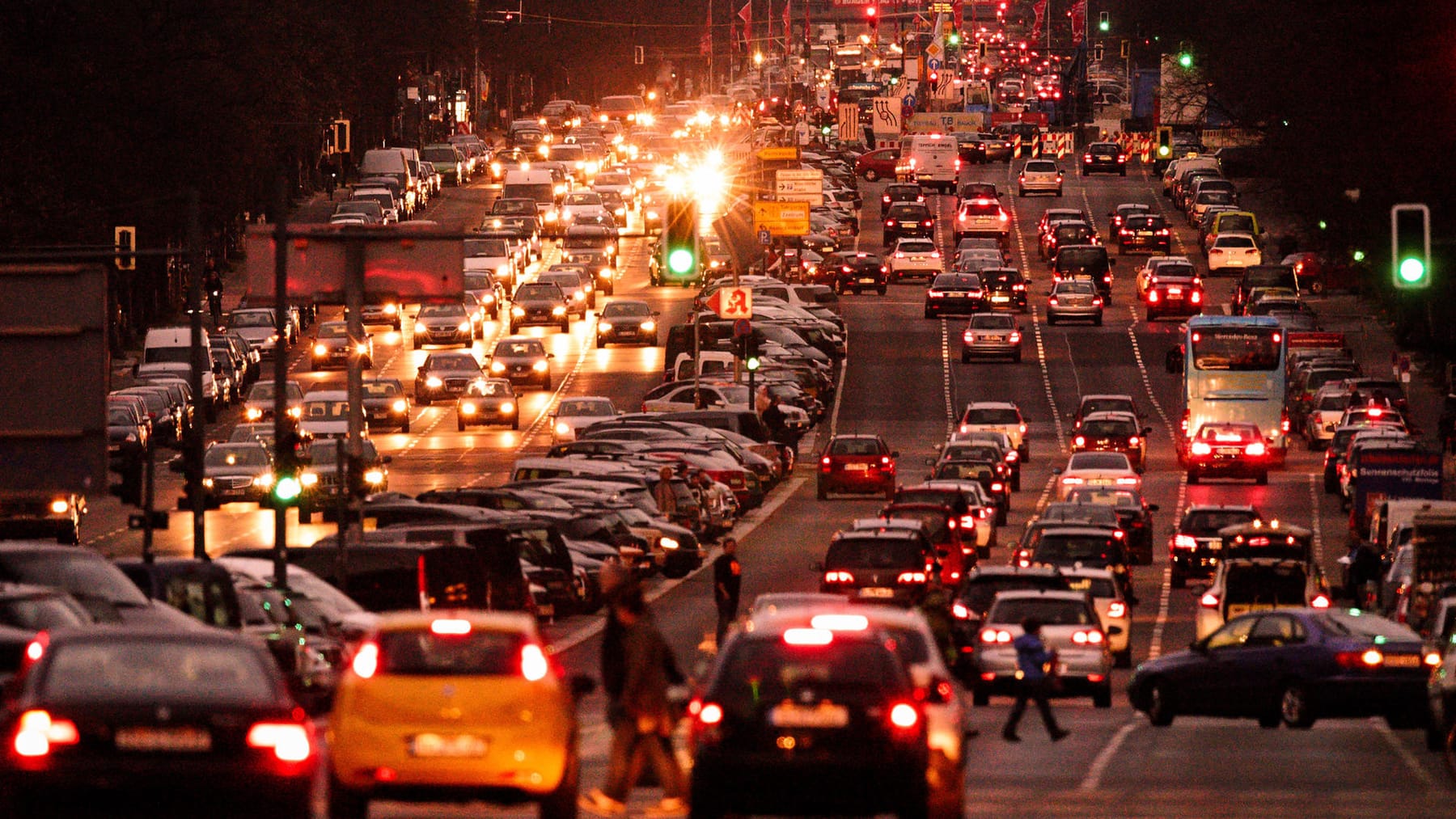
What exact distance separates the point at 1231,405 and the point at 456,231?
25485 millimetres

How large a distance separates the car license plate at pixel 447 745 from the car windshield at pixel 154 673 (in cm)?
100

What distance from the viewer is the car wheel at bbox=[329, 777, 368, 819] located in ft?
54.0

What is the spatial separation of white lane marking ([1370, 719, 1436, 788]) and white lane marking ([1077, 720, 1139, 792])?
7.60ft

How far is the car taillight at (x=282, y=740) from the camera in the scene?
15516 millimetres

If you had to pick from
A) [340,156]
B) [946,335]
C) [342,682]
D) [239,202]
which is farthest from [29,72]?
[342,682]

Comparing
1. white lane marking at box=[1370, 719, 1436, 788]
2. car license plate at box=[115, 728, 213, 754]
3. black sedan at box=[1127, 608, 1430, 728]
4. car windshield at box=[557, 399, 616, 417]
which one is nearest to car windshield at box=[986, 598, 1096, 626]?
black sedan at box=[1127, 608, 1430, 728]

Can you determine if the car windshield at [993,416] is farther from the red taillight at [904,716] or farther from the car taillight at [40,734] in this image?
the car taillight at [40,734]

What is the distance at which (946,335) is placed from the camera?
87500 mm

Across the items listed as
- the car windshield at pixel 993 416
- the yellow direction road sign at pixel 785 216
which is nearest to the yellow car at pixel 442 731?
the car windshield at pixel 993 416

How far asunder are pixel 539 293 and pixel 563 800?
7258 centimetres

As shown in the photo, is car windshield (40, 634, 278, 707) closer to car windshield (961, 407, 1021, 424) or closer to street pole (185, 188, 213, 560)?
street pole (185, 188, 213, 560)

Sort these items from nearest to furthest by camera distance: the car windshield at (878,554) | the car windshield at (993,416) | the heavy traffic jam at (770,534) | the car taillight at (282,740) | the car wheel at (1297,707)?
the car taillight at (282,740) < the heavy traffic jam at (770,534) < the car wheel at (1297,707) < the car windshield at (878,554) < the car windshield at (993,416)

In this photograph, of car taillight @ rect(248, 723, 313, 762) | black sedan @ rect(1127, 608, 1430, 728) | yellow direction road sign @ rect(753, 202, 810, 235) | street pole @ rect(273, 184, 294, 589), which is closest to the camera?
car taillight @ rect(248, 723, 313, 762)

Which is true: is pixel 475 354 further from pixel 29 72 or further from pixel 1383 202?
pixel 1383 202
